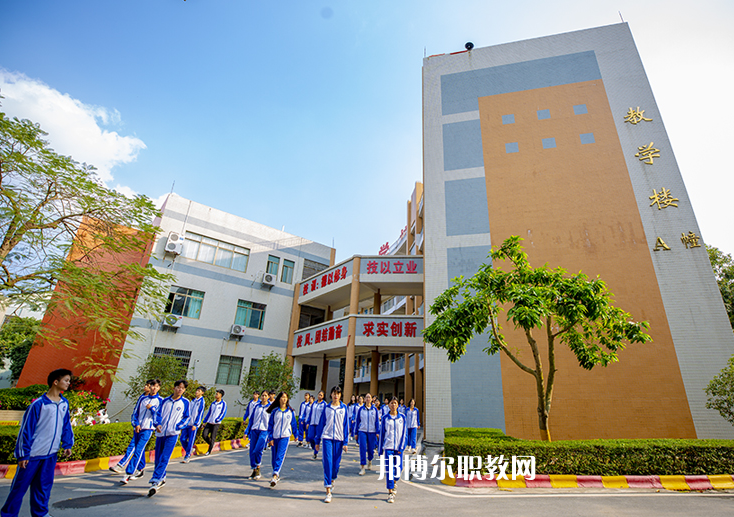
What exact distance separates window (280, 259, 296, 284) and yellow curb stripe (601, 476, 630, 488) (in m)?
16.4

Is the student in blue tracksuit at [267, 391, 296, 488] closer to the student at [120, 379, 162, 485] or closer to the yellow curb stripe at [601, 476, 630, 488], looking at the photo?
the student at [120, 379, 162, 485]

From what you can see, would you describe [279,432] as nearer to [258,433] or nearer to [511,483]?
[258,433]

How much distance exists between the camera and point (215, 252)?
18531 mm

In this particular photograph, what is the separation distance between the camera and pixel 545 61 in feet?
52.6

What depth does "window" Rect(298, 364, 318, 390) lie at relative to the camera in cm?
2000

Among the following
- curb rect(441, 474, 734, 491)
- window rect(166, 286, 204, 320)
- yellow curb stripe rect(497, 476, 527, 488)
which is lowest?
yellow curb stripe rect(497, 476, 527, 488)

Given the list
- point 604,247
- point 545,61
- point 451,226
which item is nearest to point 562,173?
point 604,247

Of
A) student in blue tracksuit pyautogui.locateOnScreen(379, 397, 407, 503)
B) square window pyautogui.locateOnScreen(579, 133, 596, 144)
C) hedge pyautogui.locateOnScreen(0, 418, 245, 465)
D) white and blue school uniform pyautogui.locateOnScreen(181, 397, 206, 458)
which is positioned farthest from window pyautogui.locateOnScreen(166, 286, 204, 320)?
square window pyautogui.locateOnScreen(579, 133, 596, 144)

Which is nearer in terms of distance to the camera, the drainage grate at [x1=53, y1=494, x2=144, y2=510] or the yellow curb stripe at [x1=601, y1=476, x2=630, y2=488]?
the drainage grate at [x1=53, y1=494, x2=144, y2=510]

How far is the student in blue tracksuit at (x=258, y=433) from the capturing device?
7066 mm

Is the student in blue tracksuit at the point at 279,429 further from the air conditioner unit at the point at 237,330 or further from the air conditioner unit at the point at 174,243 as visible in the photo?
the air conditioner unit at the point at 174,243

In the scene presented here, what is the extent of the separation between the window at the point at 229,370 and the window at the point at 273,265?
4.70 meters

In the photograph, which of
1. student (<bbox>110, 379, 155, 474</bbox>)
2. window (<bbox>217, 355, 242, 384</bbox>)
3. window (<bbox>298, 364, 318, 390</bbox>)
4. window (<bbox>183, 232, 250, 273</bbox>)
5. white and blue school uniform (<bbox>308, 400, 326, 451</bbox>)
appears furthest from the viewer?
window (<bbox>298, 364, 318, 390</bbox>)

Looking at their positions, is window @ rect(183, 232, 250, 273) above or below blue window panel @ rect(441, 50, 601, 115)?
below
